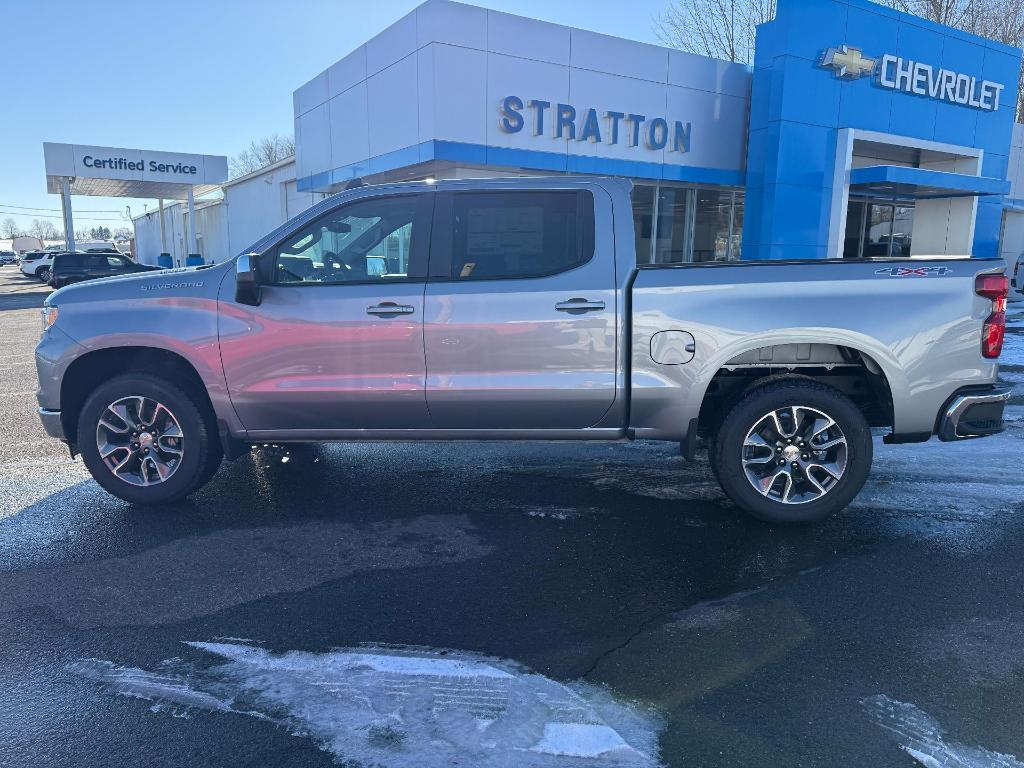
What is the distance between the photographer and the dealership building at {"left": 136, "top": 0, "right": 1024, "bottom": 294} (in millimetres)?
14633

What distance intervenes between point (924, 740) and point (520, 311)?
2.88 meters

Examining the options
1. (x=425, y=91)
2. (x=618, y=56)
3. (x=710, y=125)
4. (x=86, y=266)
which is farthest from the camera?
(x=86, y=266)

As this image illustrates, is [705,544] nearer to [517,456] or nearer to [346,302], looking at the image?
[517,456]

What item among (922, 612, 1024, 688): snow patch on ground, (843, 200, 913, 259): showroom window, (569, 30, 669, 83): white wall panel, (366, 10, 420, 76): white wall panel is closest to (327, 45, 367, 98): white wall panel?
(366, 10, 420, 76): white wall panel

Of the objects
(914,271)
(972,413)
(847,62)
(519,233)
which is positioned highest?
(847,62)

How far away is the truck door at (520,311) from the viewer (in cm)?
446

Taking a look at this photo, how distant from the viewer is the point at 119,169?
3089 cm

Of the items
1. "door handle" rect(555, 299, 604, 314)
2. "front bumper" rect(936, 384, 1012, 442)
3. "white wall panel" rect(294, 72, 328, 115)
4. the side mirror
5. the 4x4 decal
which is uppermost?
"white wall panel" rect(294, 72, 328, 115)

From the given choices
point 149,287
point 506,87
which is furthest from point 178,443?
point 506,87

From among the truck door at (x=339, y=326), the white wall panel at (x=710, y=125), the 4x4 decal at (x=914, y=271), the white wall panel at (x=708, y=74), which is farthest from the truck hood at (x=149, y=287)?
the white wall panel at (x=708, y=74)

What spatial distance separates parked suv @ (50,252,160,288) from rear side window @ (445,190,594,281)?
27.1 m

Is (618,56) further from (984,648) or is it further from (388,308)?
(984,648)

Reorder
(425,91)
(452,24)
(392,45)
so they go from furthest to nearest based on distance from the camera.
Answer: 1. (392,45)
2. (425,91)
3. (452,24)

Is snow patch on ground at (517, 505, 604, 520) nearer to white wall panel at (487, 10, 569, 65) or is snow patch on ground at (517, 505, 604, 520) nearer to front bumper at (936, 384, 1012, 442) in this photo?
front bumper at (936, 384, 1012, 442)
